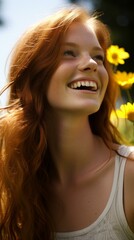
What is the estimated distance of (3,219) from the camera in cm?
161

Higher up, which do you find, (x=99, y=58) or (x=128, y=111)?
(x=99, y=58)

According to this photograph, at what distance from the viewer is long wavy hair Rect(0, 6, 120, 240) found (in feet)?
5.04

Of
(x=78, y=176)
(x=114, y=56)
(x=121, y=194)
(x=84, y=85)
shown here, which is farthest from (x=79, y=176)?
(x=114, y=56)

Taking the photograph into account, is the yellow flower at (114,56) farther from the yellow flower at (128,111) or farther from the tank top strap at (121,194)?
the tank top strap at (121,194)

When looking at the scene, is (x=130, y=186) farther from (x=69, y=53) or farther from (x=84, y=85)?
(x=69, y=53)

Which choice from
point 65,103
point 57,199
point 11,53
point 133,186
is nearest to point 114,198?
point 133,186

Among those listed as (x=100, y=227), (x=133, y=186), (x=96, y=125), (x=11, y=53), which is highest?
(x=11, y=53)

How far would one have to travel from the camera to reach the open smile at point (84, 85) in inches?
57.5

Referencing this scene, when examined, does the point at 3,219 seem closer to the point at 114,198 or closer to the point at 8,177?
the point at 8,177

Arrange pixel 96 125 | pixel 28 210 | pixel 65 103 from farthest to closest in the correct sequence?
pixel 96 125, pixel 28 210, pixel 65 103

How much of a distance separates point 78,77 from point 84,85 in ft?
0.10

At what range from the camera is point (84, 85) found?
4.82ft

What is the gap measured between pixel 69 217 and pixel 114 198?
15 cm

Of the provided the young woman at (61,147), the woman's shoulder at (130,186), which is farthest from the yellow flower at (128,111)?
the woman's shoulder at (130,186)
